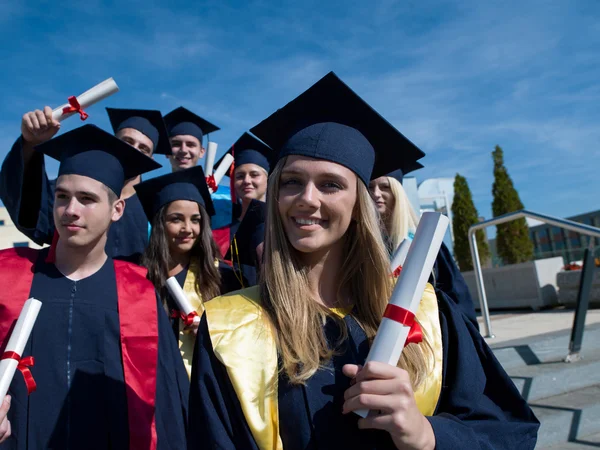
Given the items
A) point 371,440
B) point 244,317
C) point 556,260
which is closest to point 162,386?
point 244,317

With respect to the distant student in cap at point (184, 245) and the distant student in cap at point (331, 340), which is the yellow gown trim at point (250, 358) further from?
the distant student in cap at point (184, 245)

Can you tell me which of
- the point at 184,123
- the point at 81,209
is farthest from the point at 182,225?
the point at 184,123

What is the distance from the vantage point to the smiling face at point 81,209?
8.76 ft

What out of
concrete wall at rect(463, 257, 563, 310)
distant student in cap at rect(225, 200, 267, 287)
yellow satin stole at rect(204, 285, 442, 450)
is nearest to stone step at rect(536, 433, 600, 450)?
distant student in cap at rect(225, 200, 267, 287)

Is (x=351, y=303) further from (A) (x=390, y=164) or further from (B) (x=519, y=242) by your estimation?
(B) (x=519, y=242)

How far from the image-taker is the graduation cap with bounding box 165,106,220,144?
5664mm

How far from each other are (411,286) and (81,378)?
1855 mm

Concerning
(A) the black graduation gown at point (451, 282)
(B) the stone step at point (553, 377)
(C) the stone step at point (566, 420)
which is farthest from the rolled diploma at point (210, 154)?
(C) the stone step at point (566, 420)

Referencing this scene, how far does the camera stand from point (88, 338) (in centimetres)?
260

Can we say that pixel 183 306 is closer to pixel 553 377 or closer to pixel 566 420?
pixel 566 420

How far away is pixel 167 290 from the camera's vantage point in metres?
3.47

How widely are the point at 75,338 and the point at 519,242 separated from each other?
22.5 meters

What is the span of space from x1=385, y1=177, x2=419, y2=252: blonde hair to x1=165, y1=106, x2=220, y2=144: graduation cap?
261 cm

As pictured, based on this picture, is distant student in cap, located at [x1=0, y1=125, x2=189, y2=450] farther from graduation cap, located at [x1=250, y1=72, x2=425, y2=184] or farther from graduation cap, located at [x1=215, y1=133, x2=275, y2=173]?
graduation cap, located at [x1=215, y1=133, x2=275, y2=173]
